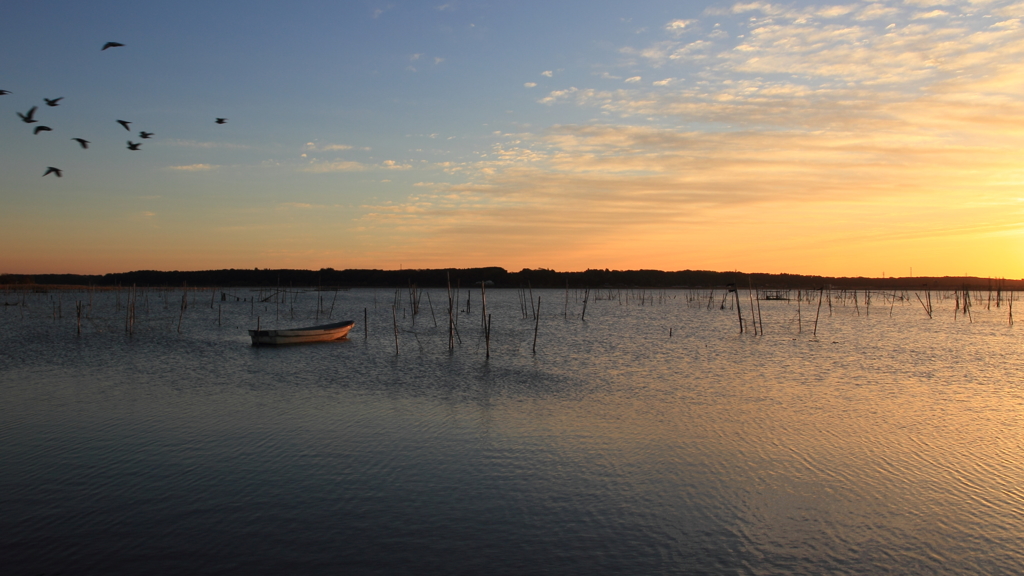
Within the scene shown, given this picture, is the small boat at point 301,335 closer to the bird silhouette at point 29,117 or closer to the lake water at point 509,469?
the lake water at point 509,469

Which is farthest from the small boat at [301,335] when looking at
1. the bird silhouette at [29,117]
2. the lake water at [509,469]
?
the bird silhouette at [29,117]

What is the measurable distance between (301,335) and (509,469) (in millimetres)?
15157

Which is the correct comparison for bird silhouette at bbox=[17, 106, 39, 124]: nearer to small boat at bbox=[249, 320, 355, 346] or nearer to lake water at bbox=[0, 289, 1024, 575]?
lake water at bbox=[0, 289, 1024, 575]

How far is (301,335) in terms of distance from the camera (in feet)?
66.5

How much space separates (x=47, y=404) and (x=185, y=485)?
19.2ft

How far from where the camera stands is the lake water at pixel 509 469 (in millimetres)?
4727

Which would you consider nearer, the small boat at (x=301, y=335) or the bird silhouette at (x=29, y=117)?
the bird silhouette at (x=29, y=117)

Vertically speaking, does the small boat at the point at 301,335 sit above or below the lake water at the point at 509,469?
above

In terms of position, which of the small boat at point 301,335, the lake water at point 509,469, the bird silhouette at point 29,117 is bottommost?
the lake water at point 509,469

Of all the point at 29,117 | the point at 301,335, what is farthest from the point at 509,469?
the point at 301,335

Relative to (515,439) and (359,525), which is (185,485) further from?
(515,439)

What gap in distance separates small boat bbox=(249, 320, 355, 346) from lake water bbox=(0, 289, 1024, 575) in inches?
184

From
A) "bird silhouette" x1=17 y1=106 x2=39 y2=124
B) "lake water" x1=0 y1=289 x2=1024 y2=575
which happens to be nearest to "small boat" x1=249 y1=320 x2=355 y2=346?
"lake water" x1=0 y1=289 x2=1024 y2=575

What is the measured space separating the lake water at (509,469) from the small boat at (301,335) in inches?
184
